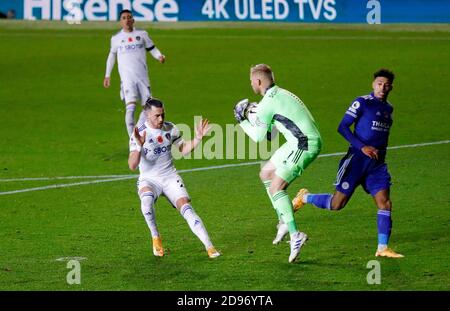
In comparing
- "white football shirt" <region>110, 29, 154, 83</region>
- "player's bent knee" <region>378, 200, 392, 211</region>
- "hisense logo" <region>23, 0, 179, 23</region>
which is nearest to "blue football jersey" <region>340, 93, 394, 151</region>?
"player's bent knee" <region>378, 200, 392, 211</region>

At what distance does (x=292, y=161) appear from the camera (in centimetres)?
1277

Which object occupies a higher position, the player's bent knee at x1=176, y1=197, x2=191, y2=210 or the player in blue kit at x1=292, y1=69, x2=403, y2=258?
the player in blue kit at x1=292, y1=69, x2=403, y2=258

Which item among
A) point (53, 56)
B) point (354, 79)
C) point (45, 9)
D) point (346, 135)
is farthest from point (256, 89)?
point (45, 9)

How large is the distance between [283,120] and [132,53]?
930cm

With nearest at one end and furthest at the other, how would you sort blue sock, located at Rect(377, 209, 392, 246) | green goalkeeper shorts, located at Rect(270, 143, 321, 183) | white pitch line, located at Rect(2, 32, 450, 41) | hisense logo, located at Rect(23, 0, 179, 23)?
blue sock, located at Rect(377, 209, 392, 246) < green goalkeeper shorts, located at Rect(270, 143, 321, 183) < white pitch line, located at Rect(2, 32, 450, 41) < hisense logo, located at Rect(23, 0, 179, 23)

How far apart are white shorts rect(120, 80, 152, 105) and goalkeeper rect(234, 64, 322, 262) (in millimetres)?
8762

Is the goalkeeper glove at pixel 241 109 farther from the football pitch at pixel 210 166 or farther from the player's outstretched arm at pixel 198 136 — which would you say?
the football pitch at pixel 210 166

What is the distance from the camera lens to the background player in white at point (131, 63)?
2136 centimetres

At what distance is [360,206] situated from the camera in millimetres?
16016

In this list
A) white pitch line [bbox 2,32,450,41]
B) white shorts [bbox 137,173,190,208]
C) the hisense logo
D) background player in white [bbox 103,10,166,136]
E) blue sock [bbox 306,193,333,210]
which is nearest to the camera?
white shorts [bbox 137,173,190,208]

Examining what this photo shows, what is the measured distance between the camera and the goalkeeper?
1270cm

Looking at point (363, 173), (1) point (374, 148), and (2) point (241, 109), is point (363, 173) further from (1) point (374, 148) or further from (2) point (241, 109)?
(2) point (241, 109)

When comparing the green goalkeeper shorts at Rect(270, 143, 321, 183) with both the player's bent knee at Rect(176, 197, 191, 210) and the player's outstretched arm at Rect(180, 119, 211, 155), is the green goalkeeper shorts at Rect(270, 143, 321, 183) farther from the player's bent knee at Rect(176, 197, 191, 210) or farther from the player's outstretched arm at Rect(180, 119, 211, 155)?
the player's bent knee at Rect(176, 197, 191, 210)

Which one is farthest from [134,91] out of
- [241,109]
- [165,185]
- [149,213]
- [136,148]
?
Result: [241,109]
